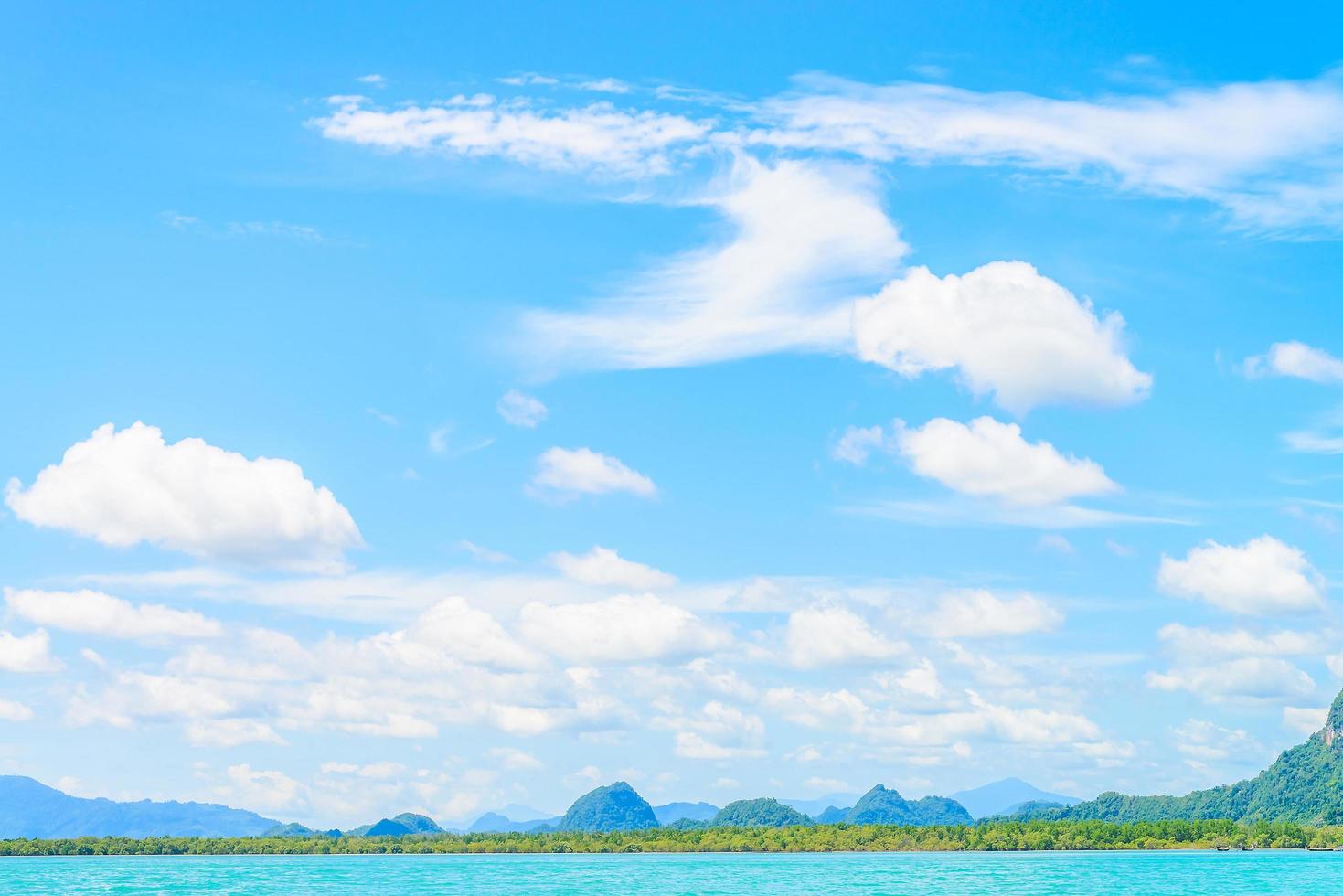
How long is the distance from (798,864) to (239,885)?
66.7 meters

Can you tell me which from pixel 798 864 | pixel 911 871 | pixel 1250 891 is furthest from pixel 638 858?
pixel 1250 891

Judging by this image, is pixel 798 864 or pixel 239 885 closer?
pixel 239 885

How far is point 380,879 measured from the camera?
5148 inches

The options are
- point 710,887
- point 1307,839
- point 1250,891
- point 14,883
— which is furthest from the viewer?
point 1307,839

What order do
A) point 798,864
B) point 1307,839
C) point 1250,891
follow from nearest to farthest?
point 1250,891, point 798,864, point 1307,839

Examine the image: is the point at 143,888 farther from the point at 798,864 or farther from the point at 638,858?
the point at 638,858

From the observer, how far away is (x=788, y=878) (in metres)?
124

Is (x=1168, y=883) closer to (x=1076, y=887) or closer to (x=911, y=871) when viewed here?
(x=1076, y=887)

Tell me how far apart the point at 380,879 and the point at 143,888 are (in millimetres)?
24126

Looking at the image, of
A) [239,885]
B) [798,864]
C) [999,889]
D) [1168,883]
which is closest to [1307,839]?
[798,864]

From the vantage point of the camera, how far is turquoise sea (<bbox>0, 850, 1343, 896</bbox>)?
104875 mm

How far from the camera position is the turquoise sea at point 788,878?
105 metres

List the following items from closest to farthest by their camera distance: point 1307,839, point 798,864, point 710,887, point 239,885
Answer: point 710,887, point 239,885, point 798,864, point 1307,839

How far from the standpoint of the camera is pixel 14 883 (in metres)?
130
